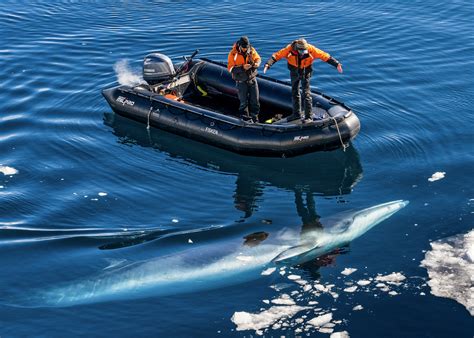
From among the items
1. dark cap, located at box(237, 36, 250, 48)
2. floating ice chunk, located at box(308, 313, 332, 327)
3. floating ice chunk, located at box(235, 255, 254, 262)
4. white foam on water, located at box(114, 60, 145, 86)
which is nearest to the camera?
floating ice chunk, located at box(308, 313, 332, 327)

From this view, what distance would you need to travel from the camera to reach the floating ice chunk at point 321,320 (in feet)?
44.8

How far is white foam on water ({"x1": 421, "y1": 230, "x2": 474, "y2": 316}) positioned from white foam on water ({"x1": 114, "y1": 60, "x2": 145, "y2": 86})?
12604mm

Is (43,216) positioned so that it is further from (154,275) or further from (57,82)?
(57,82)

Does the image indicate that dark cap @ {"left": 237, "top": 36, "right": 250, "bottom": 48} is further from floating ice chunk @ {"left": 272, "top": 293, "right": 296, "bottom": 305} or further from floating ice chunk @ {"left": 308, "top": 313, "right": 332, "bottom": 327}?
floating ice chunk @ {"left": 308, "top": 313, "right": 332, "bottom": 327}

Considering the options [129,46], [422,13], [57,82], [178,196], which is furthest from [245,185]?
[422,13]

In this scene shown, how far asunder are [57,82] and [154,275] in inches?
484

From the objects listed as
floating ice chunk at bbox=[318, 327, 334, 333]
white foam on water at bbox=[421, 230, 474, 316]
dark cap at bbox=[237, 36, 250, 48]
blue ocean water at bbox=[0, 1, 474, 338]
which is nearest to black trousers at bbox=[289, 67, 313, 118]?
dark cap at bbox=[237, 36, 250, 48]

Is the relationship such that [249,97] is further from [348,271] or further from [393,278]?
[393,278]

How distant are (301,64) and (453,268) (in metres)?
7.17

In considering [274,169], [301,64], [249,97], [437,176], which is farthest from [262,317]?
[249,97]

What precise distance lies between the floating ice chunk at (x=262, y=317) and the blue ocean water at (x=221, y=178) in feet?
0.35

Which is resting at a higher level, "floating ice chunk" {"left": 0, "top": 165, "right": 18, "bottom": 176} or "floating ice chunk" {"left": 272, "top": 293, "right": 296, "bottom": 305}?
"floating ice chunk" {"left": 0, "top": 165, "right": 18, "bottom": 176}

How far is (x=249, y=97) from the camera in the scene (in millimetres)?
20672

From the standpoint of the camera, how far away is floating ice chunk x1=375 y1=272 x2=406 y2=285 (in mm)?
14750
